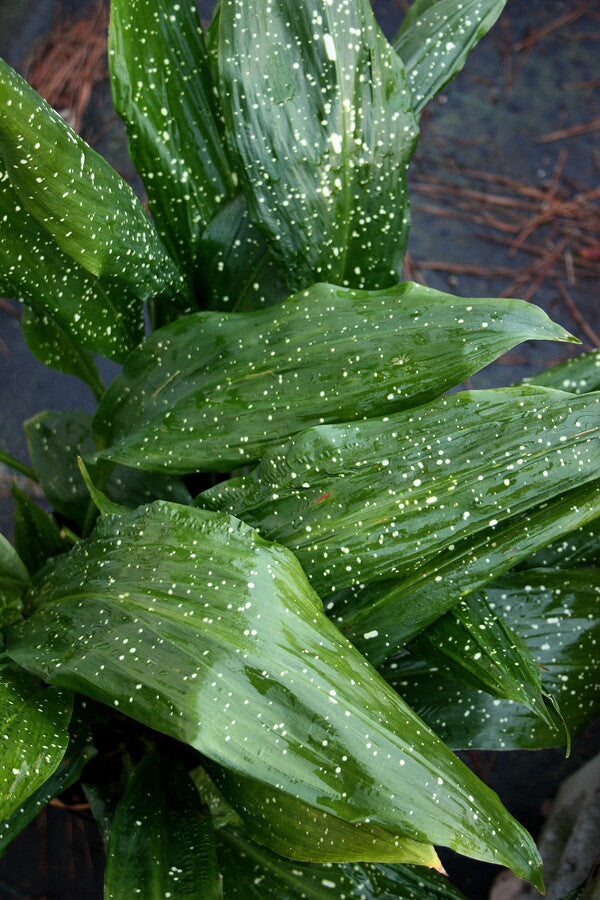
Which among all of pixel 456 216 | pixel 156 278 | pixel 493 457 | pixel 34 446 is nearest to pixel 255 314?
pixel 156 278

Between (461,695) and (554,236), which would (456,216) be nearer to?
(554,236)

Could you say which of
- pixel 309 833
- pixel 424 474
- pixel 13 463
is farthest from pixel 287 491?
pixel 13 463

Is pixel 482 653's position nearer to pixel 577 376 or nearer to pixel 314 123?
pixel 577 376

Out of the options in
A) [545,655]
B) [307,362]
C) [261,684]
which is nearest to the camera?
[261,684]

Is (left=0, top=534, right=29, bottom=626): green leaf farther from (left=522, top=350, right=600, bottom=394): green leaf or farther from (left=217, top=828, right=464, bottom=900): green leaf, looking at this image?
(left=522, top=350, right=600, bottom=394): green leaf

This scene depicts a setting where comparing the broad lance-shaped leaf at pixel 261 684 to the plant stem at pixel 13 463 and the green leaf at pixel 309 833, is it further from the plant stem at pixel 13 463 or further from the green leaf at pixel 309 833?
the plant stem at pixel 13 463
